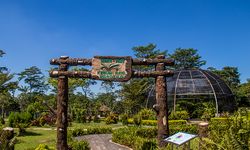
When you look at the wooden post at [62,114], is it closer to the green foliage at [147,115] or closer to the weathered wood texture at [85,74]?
the weathered wood texture at [85,74]

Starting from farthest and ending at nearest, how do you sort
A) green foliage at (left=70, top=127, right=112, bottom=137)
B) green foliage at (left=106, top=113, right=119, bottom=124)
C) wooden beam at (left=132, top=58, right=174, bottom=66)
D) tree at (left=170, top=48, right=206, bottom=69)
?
tree at (left=170, top=48, right=206, bottom=69) < green foliage at (left=106, top=113, right=119, bottom=124) < green foliage at (left=70, top=127, right=112, bottom=137) < wooden beam at (left=132, top=58, right=174, bottom=66)

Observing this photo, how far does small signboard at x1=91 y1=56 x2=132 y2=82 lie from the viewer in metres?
Result: 9.97

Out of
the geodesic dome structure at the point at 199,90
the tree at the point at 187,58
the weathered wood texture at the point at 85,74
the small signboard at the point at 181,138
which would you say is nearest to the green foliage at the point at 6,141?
the weathered wood texture at the point at 85,74

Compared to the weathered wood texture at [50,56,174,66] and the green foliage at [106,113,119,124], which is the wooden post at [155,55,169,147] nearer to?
the weathered wood texture at [50,56,174,66]

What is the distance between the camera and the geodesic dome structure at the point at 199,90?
106 feet

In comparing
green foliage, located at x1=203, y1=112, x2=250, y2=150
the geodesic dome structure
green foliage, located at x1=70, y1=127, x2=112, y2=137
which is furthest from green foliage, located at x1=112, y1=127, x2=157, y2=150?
the geodesic dome structure

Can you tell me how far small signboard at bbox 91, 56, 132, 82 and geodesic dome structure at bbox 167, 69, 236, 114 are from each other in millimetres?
22116

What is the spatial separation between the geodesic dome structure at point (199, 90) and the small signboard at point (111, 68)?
22116 millimetres

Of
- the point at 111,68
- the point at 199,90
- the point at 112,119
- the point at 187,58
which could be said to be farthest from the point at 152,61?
the point at 187,58

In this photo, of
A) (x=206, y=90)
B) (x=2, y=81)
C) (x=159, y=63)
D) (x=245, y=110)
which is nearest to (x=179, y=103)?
(x=206, y=90)

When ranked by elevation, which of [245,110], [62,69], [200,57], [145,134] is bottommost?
[145,134]

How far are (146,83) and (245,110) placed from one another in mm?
39331

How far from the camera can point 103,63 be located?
10.1m

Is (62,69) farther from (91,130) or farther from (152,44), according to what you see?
(152,44)
